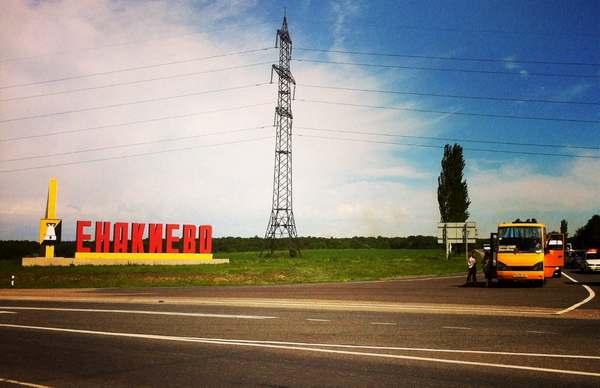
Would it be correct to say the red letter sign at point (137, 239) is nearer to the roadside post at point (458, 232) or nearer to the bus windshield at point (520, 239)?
the roadside post at point (458, 232)

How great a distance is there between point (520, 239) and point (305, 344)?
62.9 feet

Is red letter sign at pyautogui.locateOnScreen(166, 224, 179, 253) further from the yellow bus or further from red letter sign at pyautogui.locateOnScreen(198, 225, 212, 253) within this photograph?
the yellow bus

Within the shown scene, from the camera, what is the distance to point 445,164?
77.8m

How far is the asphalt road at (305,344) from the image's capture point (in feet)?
24.9

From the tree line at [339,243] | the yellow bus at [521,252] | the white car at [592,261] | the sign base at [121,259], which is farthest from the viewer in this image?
the tree line at [339,243]

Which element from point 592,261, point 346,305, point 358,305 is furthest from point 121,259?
point 592,261

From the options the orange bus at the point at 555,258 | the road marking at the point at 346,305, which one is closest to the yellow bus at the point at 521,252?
the orange bus at the point at 555,258

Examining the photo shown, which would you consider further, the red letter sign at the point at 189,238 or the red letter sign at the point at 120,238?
the red letter sign at the point at 189,238

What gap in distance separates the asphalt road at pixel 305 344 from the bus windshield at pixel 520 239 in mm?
6886

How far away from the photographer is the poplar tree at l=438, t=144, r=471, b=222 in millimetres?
72938

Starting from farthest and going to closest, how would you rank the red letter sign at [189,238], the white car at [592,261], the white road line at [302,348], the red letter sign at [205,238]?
the red letter sign at [205,238] → the red letter sign at [189,238] → the white car at [592,261] → the white road line at [302,348]

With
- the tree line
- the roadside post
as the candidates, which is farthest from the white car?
the tree line

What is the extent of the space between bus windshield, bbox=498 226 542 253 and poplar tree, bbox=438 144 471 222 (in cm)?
4700

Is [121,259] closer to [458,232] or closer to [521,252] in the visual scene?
[458,232]
